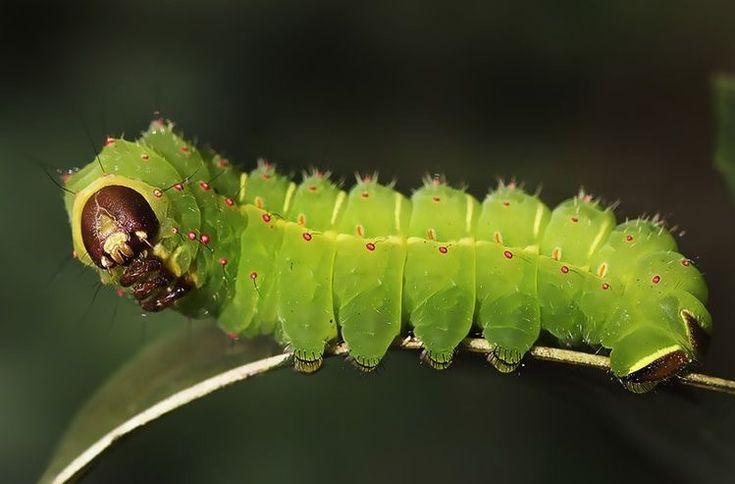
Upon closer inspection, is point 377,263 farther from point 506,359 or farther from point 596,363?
point 596,363

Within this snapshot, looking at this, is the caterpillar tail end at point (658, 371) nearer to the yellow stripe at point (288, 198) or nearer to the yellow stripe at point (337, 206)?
the yellow stripe at point (337, 206)

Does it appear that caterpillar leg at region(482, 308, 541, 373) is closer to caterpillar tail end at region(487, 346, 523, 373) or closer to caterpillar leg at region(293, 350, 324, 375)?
caterpillar tail end at region(487, 346, 523, 373)

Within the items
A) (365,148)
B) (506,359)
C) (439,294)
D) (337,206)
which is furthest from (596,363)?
(365,148)

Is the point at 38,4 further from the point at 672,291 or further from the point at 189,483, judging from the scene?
the point at 672,291

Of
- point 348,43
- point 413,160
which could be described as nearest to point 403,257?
point 413,160

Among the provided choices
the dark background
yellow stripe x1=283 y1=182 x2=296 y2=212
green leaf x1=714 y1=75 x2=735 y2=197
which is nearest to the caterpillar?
yellow stripe x1=283 y1=182 x2=296 y2=212

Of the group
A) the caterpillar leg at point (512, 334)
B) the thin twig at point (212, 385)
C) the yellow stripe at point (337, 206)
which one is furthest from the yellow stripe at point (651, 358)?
the yellow stripe at point (337, 206)

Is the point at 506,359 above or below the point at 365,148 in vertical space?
above
